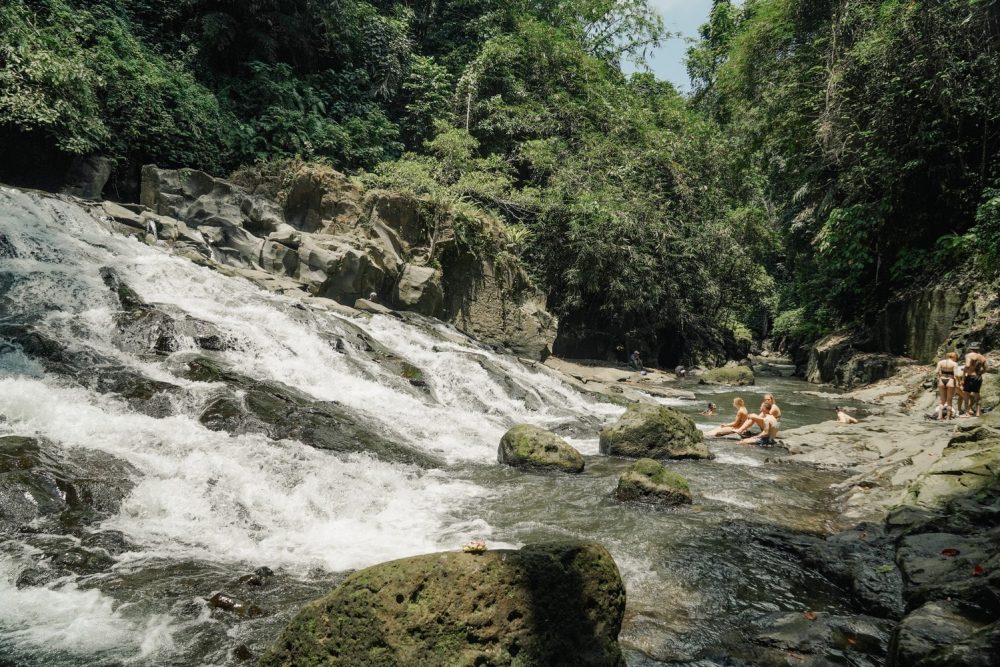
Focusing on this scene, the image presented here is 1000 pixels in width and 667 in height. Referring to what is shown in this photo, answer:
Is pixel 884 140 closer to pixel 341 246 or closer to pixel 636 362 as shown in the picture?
pixel 636 362

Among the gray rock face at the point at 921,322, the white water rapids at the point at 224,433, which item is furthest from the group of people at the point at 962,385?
the white water rapids at the point at 224,433

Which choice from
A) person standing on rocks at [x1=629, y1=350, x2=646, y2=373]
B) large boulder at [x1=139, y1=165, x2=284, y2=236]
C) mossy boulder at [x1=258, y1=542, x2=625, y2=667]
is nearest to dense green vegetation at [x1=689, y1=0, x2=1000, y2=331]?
person standing on rocks at [x1=629, y1=350, x2=646, y2=373]

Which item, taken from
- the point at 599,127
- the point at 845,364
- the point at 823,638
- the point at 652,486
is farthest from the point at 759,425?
the point at 599,127

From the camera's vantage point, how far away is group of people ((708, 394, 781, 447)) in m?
10.9

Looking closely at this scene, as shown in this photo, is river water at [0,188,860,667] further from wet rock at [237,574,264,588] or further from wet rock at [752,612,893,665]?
wet rock at [752,612,893,665]

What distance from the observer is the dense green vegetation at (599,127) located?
16.1 meters

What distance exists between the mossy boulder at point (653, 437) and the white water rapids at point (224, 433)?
204 centimetres

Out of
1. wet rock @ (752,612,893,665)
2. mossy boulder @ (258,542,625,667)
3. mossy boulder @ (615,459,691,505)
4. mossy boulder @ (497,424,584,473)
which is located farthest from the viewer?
mossy boulder @ (497,424,584,473)

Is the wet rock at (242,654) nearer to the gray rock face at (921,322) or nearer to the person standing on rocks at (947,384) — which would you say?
the person standing on rocks at (947,384)

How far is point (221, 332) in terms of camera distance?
34.3ft

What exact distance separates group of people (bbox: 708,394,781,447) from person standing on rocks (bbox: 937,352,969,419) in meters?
3.25

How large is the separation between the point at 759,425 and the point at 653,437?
3.15 meters

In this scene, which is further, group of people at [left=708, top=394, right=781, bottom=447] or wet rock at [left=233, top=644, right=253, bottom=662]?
group of people at [left=708, top=394, right=781, bottom=447]

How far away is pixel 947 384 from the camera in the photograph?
1151 centimetres
